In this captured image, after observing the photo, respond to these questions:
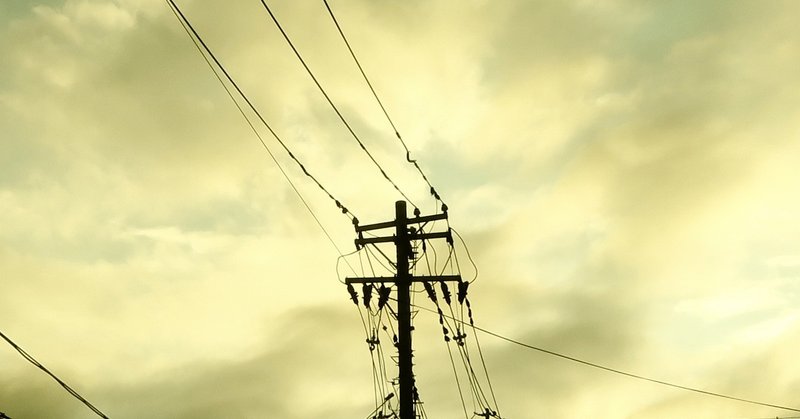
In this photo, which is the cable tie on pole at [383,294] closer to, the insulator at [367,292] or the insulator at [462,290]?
the insulator at [367,292]

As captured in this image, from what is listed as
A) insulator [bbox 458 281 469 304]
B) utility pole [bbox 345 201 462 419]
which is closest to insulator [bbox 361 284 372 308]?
utility pole [bbox 345 201 462 419]

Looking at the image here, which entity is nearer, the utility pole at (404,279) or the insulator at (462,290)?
the utility pole at (404,279)

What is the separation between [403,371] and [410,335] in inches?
34.0

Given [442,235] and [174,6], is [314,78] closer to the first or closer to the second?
[174,6]

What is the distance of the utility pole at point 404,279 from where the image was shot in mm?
13445

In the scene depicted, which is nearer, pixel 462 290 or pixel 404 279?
pixel 404 279

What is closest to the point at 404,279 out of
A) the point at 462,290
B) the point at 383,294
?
the point at 383,294

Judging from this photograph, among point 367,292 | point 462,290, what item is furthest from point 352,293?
point 462,290

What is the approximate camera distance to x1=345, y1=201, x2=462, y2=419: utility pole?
44.1 feet

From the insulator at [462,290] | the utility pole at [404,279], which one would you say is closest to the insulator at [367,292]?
the utility pole at [404,279]

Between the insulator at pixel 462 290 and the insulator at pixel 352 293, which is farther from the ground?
the insulator at pixel 462 290

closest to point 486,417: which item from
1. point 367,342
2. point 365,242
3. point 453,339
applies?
point 453,339

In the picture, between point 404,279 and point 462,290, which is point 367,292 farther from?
point 462,290

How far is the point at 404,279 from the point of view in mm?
14367
